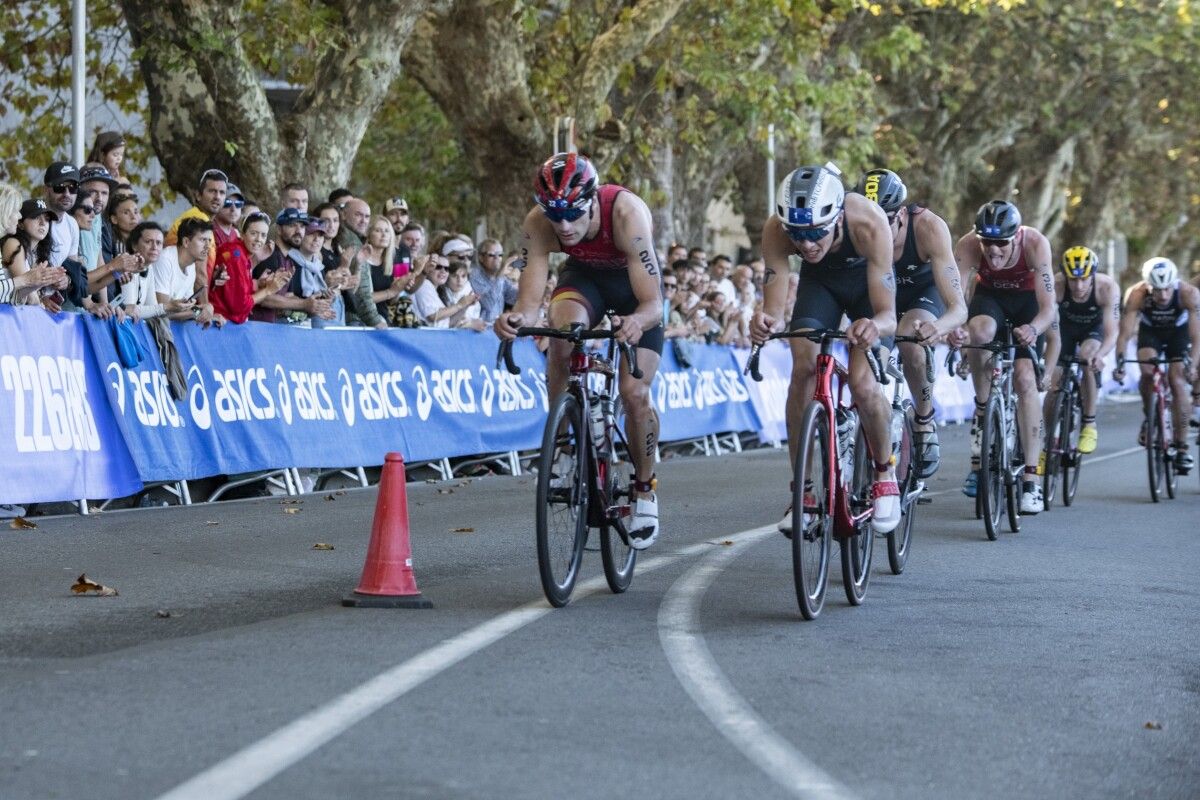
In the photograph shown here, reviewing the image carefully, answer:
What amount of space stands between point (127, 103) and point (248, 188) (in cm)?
703

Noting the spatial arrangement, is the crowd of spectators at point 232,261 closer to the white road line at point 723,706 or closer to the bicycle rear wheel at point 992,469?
the bicycle rear wheel at point 992,469

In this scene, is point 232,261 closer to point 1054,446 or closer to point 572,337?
point 1054,446

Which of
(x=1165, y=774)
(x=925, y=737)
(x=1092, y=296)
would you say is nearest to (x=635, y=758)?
(x=925, y=737)

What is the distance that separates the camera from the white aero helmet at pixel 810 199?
30.4 ft

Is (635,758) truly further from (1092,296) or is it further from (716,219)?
(716,219)

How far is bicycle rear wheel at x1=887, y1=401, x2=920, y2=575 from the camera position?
1065cm

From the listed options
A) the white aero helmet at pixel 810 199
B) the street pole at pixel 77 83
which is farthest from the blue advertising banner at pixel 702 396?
the white aero helmet at pixel 810 199

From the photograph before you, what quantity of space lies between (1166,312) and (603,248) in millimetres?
10405

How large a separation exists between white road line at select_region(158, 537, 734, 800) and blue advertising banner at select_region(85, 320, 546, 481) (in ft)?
19.4

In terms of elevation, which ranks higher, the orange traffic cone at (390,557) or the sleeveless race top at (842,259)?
the sleeveless race top at (842,259)

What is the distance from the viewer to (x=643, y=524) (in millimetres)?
9570

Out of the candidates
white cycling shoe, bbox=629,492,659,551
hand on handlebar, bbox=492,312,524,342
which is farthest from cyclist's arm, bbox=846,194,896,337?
hand on handlebar, bbox=492,312,524,342

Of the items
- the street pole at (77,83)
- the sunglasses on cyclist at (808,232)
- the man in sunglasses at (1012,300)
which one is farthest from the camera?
the street pole at (77,83)

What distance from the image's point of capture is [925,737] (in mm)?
6441
